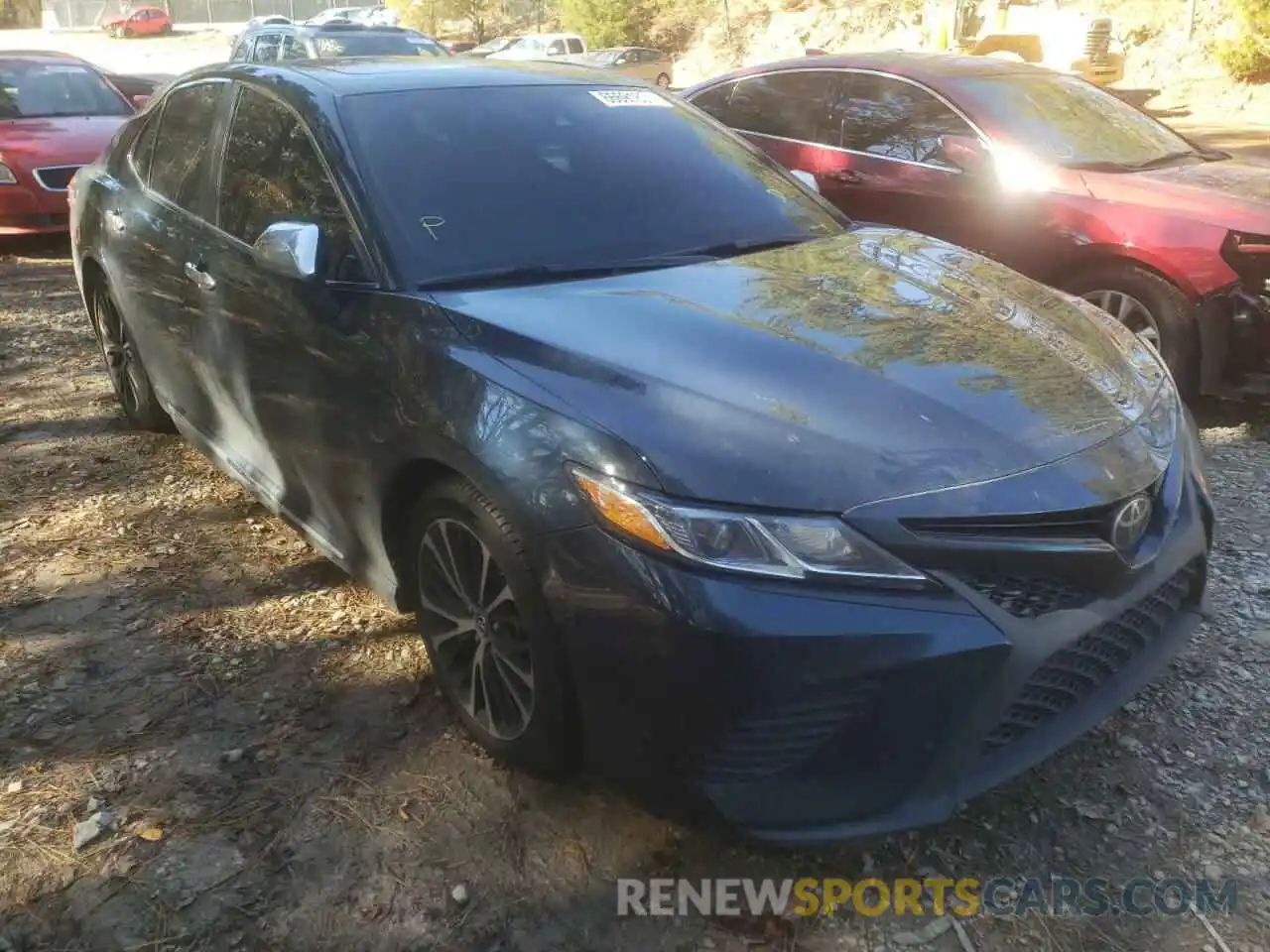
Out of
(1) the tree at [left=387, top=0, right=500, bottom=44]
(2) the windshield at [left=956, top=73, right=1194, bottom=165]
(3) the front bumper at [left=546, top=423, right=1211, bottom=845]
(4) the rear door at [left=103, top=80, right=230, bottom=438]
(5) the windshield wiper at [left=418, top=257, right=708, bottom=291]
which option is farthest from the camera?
(1) the tree at [left=387, top=0, right=500, bottom=44]

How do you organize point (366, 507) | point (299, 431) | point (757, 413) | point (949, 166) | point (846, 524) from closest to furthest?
point (846, 524)
point (757, 413)
point (366, 507)
point (299, 431)
point (949, 166)

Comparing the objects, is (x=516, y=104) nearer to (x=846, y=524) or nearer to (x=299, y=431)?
(x=299, y=431)

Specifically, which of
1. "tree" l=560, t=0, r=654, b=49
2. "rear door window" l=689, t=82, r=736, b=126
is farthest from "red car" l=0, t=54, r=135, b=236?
"tree" l=560, t=0, r=654, b=49

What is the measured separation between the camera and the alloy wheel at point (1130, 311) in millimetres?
4699

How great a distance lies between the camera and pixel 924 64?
231 inches

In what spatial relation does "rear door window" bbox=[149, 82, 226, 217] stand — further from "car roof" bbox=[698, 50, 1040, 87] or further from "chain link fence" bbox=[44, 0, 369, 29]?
"chain link fence" bbox=[44, 0, 369, 29]

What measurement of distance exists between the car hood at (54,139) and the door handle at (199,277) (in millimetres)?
5548

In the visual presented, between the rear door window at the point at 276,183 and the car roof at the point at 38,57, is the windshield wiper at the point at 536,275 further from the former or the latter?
the car roof at the point at 38,57

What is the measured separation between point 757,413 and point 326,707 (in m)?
1.53

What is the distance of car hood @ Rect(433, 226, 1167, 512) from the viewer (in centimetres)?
207

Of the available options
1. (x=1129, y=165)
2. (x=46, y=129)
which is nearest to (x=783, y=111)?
(x=1129, y=165)

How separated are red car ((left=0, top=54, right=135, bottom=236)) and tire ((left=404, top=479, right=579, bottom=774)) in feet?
21.5

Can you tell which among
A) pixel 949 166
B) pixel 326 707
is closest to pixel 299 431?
pixel 326 707

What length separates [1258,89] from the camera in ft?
60.1
